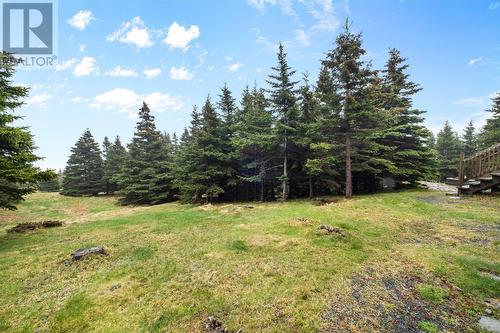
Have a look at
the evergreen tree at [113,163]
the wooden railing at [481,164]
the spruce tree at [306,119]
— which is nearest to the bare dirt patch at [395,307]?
the wooden railing at [481,164]

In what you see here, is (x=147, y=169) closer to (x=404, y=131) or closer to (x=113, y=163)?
(x=113, y=163)

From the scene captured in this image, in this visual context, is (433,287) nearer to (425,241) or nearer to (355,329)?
(355,329)

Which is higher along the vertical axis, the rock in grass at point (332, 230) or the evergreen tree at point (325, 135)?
the evergreen tree at point (325, 135)

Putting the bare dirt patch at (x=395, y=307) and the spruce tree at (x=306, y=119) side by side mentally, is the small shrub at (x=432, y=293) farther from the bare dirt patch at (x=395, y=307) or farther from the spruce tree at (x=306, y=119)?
the spruce tree at (x=306, y=119)

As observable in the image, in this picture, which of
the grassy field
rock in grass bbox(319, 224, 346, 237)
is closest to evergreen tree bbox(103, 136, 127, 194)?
the grassy field

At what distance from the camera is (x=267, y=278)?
269 inches

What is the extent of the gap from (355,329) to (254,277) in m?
2.78

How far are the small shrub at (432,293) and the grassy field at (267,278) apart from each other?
25 millimetres

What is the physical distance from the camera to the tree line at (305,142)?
61.2 feet

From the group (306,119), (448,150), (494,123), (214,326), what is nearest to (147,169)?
(306,119)

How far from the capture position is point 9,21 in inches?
534

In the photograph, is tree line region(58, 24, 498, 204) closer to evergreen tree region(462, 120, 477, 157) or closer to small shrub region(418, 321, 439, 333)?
small shrub region(418, 321, 439, 333)

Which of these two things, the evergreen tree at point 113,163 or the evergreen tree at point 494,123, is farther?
the evergreen tree at point 113,163

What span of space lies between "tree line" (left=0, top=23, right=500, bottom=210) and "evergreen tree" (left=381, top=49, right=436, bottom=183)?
0.08 metres
